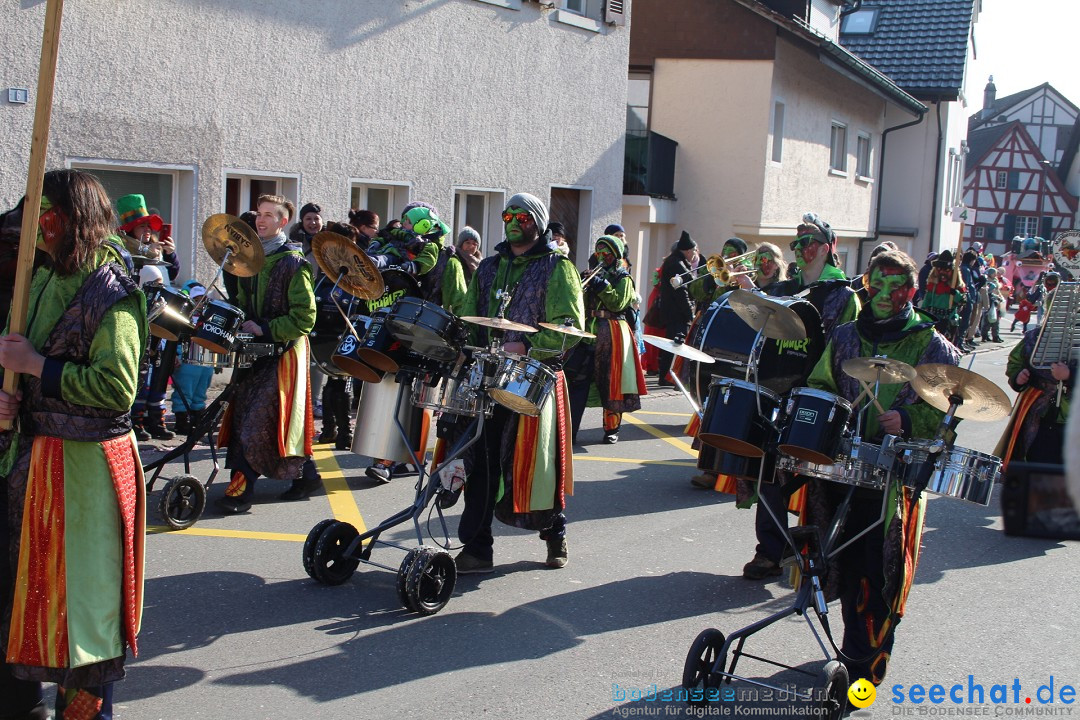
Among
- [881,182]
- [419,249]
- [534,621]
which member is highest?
[881,182]

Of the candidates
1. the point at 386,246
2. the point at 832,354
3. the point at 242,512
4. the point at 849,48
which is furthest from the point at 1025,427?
the point at 849,48

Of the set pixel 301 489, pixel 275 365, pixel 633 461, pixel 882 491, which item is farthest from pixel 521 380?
pixel 633 461

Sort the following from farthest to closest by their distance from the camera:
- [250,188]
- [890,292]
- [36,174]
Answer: [250,188] < [890,292] < [36,174]

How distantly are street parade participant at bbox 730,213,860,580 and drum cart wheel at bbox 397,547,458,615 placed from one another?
1.61 meters

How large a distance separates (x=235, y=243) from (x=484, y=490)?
189cm

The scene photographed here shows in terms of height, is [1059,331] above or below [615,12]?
below

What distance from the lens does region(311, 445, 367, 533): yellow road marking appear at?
286 inches

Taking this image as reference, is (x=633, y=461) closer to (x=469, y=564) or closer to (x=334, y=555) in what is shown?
(x=469, y=564)

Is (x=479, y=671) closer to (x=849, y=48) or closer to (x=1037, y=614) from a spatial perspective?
(x=1037, y=614)

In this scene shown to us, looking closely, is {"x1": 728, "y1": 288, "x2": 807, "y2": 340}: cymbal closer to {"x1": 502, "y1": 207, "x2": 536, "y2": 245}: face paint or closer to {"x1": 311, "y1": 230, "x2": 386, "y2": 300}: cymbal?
{"x1": 502, "y1": 207, "x2": 536, "y2": 245}: face paint

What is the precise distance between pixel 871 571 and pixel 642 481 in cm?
404

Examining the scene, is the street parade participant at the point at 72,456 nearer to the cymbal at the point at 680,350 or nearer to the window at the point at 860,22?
the cymbal at the point at 680,350

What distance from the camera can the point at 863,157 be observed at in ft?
92.5

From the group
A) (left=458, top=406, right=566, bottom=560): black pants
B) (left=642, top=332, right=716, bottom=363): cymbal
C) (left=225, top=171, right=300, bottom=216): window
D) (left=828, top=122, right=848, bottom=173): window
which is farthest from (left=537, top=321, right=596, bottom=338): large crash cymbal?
(left=828, top=122, right=848, bottom=173): window
